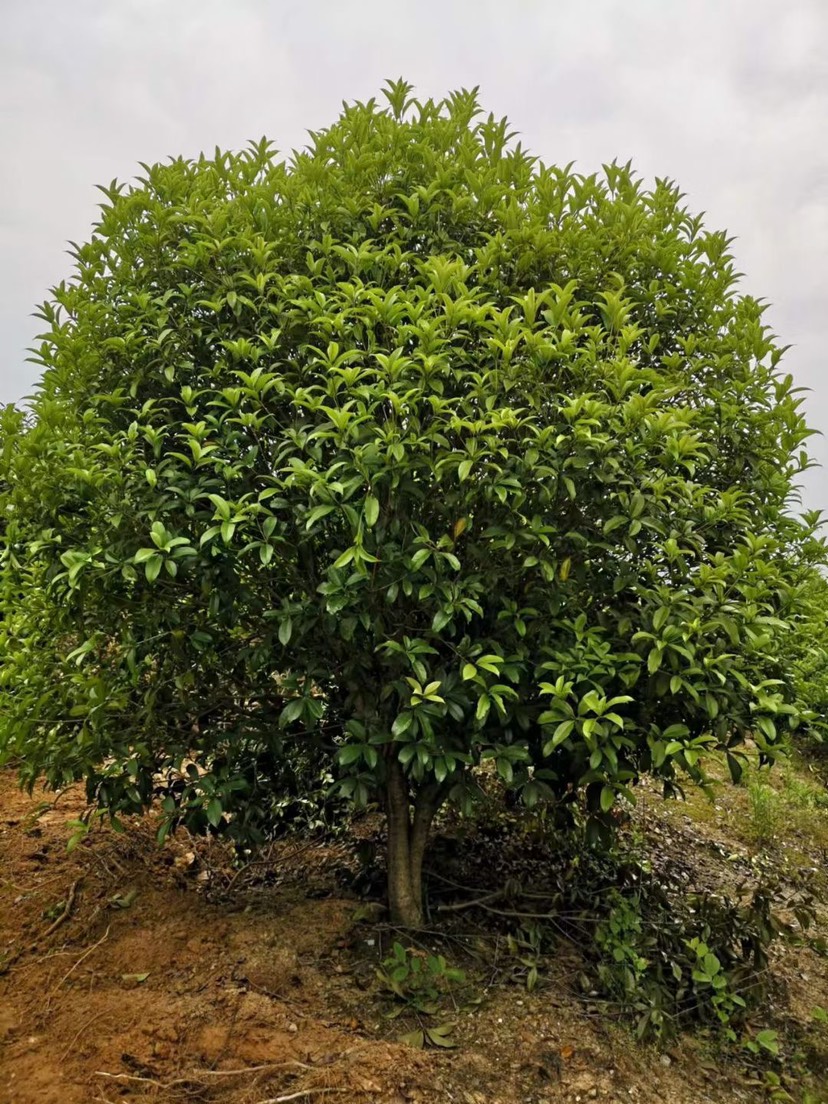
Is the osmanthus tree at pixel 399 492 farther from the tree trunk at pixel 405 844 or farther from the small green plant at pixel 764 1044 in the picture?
the small green plant at pixel 764 1044

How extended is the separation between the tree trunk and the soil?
14cm

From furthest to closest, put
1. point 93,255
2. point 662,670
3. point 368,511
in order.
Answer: point 93,255
point 662,670
point 368,511

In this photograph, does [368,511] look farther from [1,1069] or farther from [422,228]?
[1,1069]

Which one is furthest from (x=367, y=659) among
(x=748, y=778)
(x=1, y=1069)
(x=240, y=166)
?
(x=748, y=778)

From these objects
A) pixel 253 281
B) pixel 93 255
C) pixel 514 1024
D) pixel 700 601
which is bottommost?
pixel 514 1024

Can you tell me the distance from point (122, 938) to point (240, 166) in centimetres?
385

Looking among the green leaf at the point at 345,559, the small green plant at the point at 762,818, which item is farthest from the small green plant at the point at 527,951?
the small green plant at the point at 762,818

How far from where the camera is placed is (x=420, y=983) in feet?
11.2

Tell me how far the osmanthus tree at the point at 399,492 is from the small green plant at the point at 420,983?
1.04ft

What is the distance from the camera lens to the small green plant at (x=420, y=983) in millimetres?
3195

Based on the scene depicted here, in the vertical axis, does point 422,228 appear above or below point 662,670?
above

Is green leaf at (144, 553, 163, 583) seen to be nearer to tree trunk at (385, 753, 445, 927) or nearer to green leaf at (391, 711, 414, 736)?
green leaf at (391, 711, 414, 736)

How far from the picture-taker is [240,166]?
13.3ft

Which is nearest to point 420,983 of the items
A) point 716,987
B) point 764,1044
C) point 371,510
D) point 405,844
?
point 405,844
